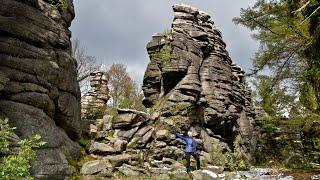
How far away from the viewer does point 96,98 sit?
104 feet

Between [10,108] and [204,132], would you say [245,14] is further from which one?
[204,132]

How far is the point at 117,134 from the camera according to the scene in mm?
21281

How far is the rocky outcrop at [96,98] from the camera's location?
A: 94.0 ft

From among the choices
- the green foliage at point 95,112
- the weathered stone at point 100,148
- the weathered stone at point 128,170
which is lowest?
the weathered stone at point 128,170

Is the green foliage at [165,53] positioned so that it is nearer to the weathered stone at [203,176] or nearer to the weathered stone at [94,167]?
the weathered stone at [94,167]

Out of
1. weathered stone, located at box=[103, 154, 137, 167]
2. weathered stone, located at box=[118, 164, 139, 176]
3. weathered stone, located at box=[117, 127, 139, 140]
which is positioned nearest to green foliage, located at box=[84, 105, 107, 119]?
weathered stone, located at box=[117, 127, 139, 140]

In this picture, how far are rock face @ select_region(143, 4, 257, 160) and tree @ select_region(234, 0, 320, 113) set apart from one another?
36.6ft

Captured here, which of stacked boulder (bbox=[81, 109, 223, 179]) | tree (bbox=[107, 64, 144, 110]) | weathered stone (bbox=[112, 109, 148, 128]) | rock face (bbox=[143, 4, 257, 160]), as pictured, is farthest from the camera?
tree (bbox=[107, 64, 144, 110])

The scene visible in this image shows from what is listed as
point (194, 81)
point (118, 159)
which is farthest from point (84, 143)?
point (194, 81)

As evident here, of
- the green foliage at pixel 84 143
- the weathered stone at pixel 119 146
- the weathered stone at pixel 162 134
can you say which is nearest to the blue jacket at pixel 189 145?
the weathered stone at pixel 119 146

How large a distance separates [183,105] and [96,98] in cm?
887

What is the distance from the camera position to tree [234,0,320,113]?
1119 centimetres

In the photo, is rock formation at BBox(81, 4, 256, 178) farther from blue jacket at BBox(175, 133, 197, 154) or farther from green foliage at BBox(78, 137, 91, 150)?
blue jacket at BBox(175, 133, 197, 154)

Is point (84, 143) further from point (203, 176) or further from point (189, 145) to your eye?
point (203, 176)
